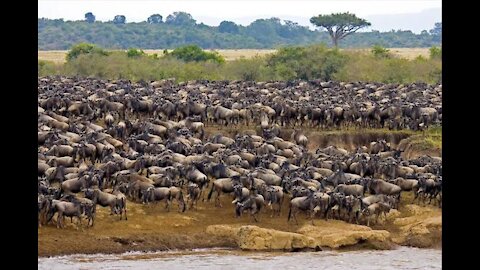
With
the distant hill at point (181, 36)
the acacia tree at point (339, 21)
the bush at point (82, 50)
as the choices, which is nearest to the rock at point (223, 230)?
the bush at point (82, 50)

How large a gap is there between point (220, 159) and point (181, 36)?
110258 millimetres

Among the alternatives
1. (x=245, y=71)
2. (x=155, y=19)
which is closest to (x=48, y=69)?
(x=245, y=71)

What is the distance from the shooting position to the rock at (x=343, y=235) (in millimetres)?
18406

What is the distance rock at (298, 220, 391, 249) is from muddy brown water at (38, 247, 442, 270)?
279mm

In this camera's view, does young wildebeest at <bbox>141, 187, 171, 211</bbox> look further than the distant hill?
No

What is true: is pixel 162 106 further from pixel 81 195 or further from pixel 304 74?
pixel 304 74

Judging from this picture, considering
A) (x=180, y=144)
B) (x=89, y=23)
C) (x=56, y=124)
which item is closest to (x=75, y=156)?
(x=180, y=144)

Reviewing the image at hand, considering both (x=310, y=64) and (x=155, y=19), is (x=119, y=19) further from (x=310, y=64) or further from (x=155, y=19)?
(x=310, y=64)

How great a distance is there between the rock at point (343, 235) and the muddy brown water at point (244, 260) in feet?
0.92

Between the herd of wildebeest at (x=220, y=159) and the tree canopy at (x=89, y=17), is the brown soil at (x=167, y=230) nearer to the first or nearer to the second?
the herd of wildebeest at (x=220, y=159)

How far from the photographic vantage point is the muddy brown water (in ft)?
54.3

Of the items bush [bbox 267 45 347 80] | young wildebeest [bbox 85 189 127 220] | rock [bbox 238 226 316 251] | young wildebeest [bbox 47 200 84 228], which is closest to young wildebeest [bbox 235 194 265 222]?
rock [bbox 238 226 316 251]

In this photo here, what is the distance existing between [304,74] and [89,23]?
8029 cm

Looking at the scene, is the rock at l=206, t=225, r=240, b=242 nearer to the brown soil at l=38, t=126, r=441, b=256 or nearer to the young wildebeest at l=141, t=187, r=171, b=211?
the brown soil at l=38, t=126, r=441, b=256
